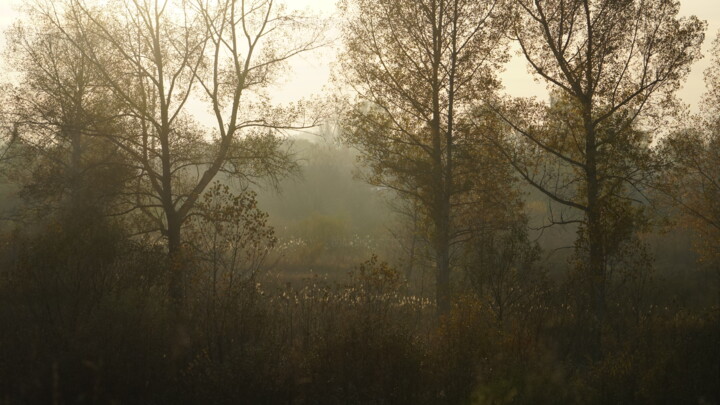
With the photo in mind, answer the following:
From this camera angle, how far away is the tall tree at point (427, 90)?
18734 millimetres

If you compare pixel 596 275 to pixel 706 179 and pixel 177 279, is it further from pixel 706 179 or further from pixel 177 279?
pixel 706 179

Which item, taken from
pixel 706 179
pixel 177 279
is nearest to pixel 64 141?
pixel 177 279

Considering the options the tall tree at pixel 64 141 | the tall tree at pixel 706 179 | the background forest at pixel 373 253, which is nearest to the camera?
the background forest at pixel 373 253

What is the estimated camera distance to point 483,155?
19266 mm

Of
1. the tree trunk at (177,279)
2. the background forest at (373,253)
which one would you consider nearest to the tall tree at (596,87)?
the background forest at (373,253)

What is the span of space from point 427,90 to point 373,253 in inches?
186

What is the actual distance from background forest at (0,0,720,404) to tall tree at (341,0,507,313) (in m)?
0.06

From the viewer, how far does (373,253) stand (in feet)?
57.6

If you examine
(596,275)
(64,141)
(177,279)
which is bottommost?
(177,279)

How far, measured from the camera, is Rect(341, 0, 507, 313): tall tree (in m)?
18.7

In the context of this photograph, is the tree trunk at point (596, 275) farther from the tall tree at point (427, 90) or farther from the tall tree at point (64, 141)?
the tall tree at point (64, 141)

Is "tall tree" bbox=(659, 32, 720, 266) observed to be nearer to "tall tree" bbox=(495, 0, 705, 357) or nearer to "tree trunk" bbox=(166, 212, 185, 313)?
"tall tree" bbox=(495, 0, 705, 357)

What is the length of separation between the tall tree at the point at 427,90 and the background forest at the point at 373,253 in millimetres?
59

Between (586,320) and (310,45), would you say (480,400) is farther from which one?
(310,45)
